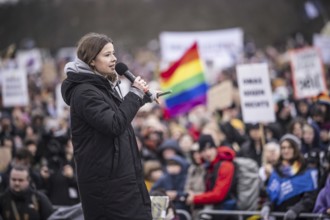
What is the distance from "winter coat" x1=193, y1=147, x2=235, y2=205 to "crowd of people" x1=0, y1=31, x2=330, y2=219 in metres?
0.01

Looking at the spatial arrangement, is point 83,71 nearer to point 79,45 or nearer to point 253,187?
point 79,45

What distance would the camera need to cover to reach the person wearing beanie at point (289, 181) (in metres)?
8.22

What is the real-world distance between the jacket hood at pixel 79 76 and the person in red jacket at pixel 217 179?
11.9 feet

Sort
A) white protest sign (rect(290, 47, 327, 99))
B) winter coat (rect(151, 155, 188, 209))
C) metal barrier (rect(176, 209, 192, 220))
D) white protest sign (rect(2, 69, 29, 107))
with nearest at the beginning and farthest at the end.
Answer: metal barrier (rect(176, 209, 192, 220))
winter coat (rect(151, 155, 188, 209))
white protest sign (rect(290, 47, 327, 99))
white protest sign (rect(2, 69, 29, 107))

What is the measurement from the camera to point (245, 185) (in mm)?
8875

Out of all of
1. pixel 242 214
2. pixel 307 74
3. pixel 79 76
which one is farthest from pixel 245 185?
pixel 307 74

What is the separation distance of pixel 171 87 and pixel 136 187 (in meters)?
9.17

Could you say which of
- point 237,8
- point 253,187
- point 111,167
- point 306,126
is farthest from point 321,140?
point 237,8

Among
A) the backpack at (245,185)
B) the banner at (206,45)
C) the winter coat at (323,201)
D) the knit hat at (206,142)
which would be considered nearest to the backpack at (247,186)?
the backpack at (245,185)

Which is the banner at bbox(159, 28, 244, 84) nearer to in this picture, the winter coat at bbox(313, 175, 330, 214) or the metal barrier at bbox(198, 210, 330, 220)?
the metal barrier at bbox(198, 210, 330, 220)

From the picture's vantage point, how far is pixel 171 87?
47.6ft

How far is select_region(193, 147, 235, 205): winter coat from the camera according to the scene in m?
8.80

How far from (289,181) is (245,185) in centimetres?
73

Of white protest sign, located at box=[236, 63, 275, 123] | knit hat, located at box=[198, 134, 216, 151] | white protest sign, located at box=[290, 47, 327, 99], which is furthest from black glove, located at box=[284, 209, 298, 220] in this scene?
white protest sign, located at box=[290, 47, 327, 99]
